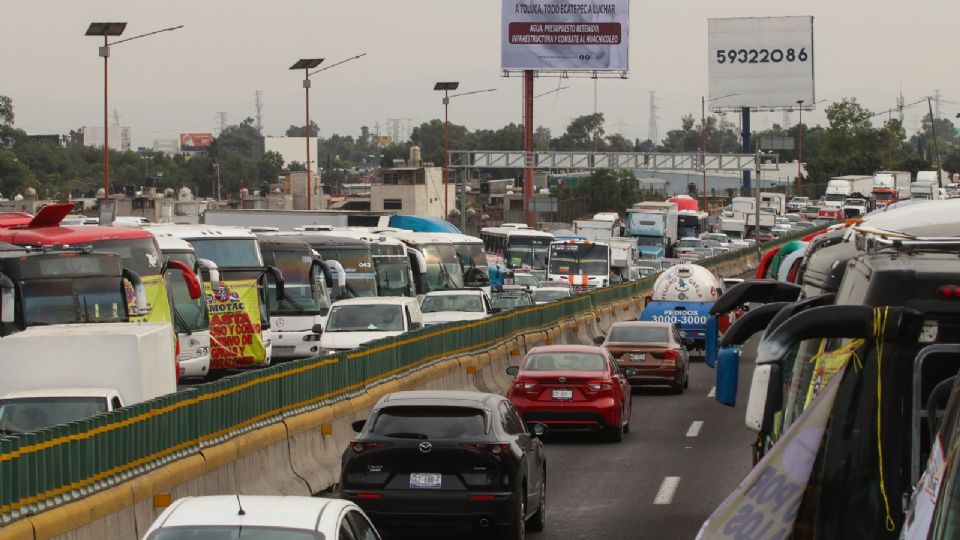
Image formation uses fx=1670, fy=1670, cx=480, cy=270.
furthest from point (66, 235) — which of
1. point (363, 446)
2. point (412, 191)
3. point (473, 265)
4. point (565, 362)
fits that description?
point (412, 191)

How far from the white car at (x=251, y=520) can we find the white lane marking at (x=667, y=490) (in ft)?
33.1

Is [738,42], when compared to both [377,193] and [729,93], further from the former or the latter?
[377,193]

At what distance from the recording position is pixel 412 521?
15.6 metres

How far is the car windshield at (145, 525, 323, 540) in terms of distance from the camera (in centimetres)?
931

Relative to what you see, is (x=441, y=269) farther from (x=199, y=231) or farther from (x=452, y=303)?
(x=199, y=231)

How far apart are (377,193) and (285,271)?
90.4 meters

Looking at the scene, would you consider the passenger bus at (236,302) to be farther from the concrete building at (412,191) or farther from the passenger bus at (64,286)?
the concrete building at (412,191)

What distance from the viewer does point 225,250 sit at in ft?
→ 120

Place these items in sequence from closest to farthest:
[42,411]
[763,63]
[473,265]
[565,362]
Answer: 1. [42,411]
2. [565,362]
3. [473,265]
4. [763,63]

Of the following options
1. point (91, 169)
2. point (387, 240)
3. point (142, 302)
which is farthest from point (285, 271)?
point (91, 169)

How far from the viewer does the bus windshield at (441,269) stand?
50.0 metres

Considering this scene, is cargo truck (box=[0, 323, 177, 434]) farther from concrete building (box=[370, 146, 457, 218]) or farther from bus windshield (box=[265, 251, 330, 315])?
concrete building (box=[370, 146, 457, 218])

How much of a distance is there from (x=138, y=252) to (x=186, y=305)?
366cm

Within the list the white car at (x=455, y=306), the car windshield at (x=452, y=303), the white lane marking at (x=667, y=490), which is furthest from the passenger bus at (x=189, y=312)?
the white lane marking at (x=667, y=490)
